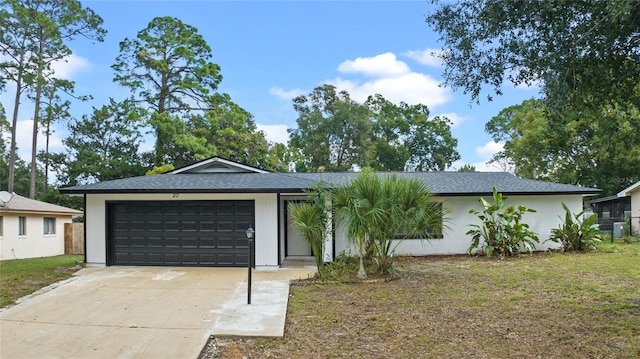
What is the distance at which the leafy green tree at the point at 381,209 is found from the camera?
9.13 metres

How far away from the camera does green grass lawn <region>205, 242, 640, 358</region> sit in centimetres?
528

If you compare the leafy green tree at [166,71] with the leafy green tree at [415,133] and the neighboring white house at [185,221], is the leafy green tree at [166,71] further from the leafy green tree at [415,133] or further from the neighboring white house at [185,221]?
the neighboring white house at [185,221]

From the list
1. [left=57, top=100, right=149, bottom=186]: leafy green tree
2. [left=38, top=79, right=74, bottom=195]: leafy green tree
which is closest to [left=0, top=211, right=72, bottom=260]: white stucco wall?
[left=57, top=100, right=149, bottom=186]: leafy green tree

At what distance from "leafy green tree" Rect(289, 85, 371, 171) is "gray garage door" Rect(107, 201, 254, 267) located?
1001 inches

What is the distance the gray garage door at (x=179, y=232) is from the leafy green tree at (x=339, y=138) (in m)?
25.4

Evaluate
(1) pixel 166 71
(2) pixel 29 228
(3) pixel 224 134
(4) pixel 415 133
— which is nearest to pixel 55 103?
(1) pixel 166 71

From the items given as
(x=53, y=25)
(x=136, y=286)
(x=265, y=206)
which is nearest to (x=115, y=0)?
(x=265, y=206)

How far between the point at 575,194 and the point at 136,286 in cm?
1340

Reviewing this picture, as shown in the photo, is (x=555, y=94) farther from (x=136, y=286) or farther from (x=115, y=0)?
(x=115, y=0)

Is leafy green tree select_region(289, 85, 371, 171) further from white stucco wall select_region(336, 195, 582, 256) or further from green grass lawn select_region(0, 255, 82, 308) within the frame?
green grass lawn select_region(0, 255, 82, 308)

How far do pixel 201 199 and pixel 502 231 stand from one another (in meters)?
8.80

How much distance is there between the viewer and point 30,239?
18.8 meters

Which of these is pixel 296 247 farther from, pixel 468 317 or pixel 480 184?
pixel 468 317

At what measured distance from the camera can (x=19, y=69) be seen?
26.1 meters
